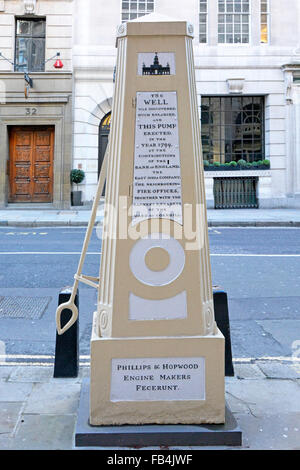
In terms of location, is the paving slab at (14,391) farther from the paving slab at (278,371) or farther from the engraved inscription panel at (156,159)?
the paving slab at (278,371)

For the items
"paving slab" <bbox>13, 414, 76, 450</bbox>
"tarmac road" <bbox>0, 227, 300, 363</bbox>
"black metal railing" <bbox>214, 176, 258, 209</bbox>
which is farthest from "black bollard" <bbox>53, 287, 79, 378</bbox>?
"black metal railing" <bbox>214, 176, 258, 209</bbox>

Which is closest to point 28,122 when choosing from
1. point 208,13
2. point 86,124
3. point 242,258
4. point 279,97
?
point 86,124

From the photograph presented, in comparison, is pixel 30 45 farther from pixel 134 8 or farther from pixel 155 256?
pixel 155 256

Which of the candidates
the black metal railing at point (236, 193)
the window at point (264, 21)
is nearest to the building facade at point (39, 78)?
the black metal railing at point (236, 193)

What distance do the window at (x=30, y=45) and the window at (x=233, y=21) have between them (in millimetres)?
8449

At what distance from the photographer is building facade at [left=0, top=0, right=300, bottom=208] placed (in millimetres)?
19594

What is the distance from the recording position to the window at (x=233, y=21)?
2030cm

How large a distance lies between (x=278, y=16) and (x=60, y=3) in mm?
10283

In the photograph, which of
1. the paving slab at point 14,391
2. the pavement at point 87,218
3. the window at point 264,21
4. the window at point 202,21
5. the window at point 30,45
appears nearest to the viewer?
the paving slab at point 14,391

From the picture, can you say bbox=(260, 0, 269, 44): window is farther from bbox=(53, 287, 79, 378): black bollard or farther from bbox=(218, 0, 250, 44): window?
bbox=(53, 287, 79, 378): black bollard

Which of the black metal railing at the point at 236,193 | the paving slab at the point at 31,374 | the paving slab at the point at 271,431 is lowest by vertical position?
the paving slab at the point at 271,431

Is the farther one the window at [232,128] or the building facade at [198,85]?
the window at [232,128]

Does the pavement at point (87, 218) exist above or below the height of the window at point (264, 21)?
below
